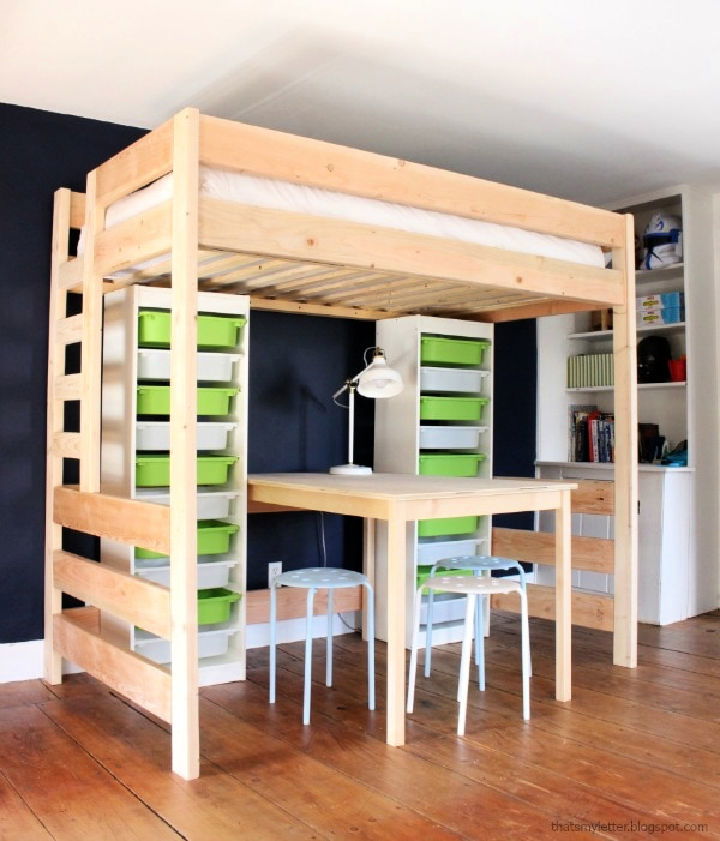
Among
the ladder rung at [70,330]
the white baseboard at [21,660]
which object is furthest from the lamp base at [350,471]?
the white baseboard at [21,660]

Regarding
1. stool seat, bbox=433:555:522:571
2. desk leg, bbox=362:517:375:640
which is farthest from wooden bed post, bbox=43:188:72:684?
Answer: stool seat, bbox=433:555:522:571

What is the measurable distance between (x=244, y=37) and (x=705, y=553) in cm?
341

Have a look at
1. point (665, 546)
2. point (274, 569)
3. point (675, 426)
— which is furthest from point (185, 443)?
point (675, 426)

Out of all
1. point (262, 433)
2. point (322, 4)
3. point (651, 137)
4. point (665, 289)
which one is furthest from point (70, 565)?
point (665, 289)

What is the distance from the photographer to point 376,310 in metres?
4.12

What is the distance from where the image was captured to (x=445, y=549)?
399 centimetres

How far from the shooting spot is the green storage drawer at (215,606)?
3.29 m

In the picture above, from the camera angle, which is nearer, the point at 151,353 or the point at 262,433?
the point at 151,353

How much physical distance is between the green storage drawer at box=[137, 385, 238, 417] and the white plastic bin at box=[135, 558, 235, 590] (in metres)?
0.56

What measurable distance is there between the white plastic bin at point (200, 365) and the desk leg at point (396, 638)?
41.4 inches

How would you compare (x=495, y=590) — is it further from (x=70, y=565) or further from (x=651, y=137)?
(x=651, y=137)

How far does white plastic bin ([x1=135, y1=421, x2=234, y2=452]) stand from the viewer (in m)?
3.22

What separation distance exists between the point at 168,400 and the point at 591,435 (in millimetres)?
2636

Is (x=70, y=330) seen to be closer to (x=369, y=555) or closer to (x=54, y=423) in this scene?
(x=54, y=423)
